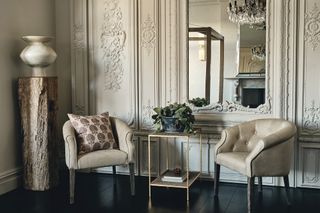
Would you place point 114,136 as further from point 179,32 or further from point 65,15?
point 65,15

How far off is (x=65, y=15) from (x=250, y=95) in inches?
95.2

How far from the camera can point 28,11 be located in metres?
4.71

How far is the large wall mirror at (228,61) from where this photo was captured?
4527mm

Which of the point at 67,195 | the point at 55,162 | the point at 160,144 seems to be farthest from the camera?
the point at 160,144

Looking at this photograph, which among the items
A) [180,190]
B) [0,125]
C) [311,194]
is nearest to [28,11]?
[0,125]

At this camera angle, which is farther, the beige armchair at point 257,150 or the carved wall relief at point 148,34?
the carved wall relief at point 148,34

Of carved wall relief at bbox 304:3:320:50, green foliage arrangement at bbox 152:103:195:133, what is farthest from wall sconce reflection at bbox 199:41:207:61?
carved wall relief at bbox 304:3:320:50

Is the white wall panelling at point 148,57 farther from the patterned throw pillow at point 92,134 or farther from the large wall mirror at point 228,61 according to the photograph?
the patterned throw pillow at point 92,134

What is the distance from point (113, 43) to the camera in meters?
5.02

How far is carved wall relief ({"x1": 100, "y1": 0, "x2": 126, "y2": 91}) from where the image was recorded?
4984 millimetres

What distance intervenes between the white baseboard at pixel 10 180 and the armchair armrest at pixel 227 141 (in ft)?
6.95

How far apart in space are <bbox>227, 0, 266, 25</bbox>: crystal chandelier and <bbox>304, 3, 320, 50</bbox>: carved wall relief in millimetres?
446

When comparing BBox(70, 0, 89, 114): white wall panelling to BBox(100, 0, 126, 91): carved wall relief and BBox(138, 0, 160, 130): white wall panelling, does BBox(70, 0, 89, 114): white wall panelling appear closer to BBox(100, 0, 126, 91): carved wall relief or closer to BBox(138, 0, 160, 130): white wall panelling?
BBox(100, 0, 126, 91): carved wall relief

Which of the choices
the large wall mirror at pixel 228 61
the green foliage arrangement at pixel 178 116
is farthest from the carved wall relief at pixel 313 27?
the green foliage arrangement at pixel 178 116
